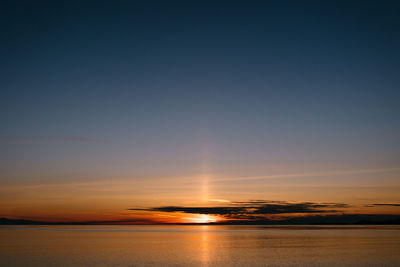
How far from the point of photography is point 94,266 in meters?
39.2

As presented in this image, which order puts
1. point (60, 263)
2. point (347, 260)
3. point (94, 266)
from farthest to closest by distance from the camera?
1. point (347, 260)
2. point (60, 263)
3. point (94, 266)

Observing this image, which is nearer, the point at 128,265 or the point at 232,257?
the point at 128,265

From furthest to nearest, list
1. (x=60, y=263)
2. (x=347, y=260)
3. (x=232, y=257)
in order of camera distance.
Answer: (x=232, y=257), (x=347, y=260), (x=60, y=263)

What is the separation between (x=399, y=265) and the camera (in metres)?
39.5

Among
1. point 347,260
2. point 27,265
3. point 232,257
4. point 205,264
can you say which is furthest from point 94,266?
point 347,260

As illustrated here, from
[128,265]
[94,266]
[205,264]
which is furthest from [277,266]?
[94,266]

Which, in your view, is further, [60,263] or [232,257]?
[232,257]

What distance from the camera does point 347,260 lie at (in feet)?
148

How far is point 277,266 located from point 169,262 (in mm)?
11686

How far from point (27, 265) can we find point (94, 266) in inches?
284

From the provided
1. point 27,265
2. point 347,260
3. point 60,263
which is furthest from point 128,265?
point 347,260

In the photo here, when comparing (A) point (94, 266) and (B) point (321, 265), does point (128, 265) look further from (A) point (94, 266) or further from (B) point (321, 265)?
(B) point (321, 265)

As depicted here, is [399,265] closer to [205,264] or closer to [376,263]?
[376,263]

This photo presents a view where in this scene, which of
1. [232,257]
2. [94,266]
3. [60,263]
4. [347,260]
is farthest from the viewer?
[232,257]
